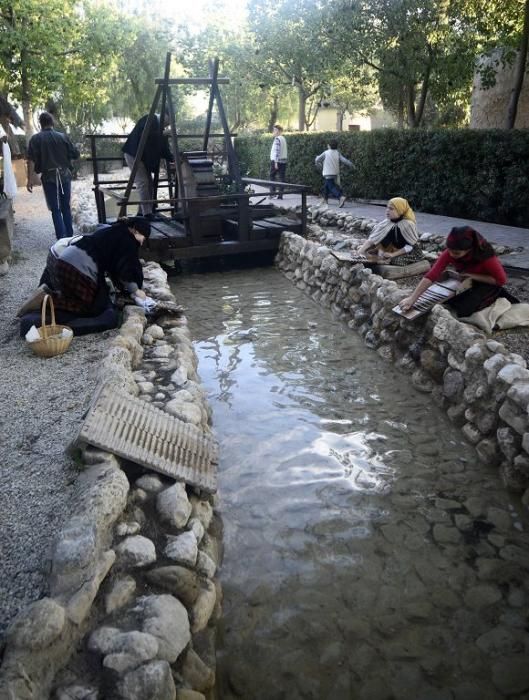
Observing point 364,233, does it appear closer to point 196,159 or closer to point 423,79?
point 196,159

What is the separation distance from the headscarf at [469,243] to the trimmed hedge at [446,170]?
5.01 metres

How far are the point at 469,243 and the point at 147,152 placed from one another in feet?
19.4

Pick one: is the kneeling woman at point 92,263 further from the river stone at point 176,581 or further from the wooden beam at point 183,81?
the wooden beam at point 183,81

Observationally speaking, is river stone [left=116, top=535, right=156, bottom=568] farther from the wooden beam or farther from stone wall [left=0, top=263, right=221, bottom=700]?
the wooden beam

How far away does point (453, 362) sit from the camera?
4.69m

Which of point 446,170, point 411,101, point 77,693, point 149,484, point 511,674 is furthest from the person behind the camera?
point 411,101

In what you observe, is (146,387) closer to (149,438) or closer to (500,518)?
(149,438)

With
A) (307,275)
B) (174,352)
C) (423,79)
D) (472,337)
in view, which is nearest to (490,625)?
(472,337)

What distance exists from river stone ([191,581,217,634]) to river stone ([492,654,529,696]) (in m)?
1.21

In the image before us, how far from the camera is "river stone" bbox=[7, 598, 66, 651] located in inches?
78.4

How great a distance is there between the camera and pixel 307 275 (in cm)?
844

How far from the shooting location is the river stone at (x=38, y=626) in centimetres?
199

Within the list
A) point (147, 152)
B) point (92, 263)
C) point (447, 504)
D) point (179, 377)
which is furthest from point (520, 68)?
point (447, 504)

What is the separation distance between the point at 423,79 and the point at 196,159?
8893 mm
